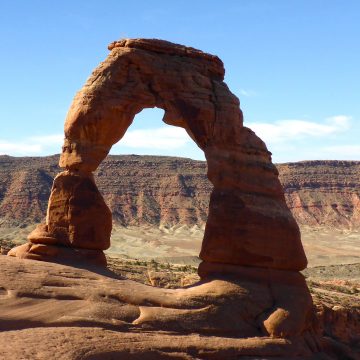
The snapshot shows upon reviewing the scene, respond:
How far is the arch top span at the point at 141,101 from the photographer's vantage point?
1681cm

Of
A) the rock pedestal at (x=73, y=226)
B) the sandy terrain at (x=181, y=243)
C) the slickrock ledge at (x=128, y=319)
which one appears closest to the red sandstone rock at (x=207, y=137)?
the rock pedestal at (x=73, y=226)

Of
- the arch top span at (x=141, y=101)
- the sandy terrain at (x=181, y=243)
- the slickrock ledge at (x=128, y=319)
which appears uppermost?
the arch top span at (x=141, y=101)

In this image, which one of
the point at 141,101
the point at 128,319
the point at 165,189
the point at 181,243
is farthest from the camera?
the point at 165,189

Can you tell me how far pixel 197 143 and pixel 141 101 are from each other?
1.99 metres

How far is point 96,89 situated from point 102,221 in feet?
12.0

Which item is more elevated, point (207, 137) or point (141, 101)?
point (141, 101)

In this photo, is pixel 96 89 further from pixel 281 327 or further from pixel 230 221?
pixel 281 327

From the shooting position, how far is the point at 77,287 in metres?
14.2

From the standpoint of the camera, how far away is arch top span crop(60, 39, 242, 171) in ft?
55.2

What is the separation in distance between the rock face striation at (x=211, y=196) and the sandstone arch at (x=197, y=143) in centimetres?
3

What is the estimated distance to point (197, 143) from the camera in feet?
57.0

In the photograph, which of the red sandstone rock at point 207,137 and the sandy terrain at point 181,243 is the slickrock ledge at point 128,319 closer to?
the red sandstone rock at point 207,137

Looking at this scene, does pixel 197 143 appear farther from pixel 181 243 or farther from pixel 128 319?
pixel 181 243

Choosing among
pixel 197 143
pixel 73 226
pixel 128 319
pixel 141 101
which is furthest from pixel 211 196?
pixel 128 319
